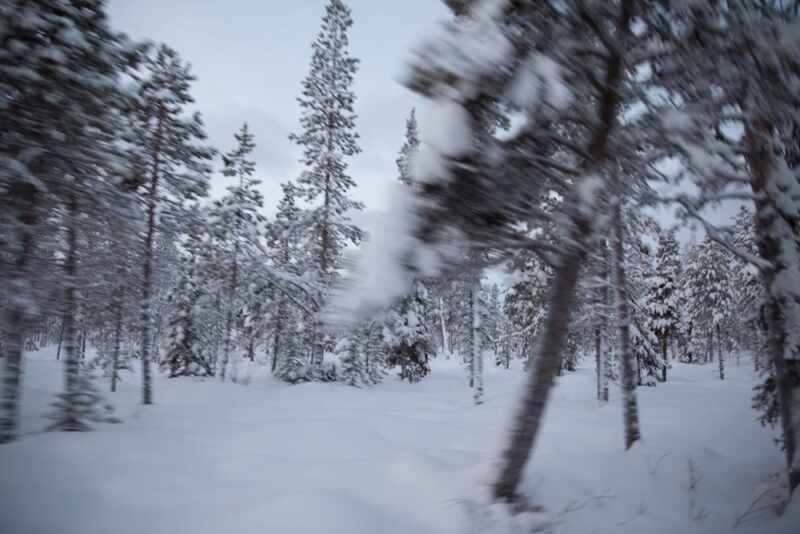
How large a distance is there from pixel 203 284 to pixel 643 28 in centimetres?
2416

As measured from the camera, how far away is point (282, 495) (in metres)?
4.48

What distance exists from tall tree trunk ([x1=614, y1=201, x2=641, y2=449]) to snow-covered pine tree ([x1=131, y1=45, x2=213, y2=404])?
11862mm

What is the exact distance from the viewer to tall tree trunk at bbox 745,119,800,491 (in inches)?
223

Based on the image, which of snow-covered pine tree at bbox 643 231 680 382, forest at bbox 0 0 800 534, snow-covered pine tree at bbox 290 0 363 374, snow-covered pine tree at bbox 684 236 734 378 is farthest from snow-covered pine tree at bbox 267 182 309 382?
snow-covered pine tree at bbox 684 236 734 378

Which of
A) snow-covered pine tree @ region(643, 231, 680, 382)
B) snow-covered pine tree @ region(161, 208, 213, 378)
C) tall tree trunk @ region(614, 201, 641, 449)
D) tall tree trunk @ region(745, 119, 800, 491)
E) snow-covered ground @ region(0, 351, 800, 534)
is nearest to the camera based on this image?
snow-covered ground @ region(0, 351, 800, 534)

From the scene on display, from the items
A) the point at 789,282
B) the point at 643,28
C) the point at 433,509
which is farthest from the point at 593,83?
the point at 433,509

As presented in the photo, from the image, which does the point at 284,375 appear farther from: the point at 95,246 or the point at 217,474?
the point at 217,474

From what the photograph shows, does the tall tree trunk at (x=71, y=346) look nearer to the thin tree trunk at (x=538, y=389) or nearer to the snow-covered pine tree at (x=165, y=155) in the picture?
the snow-covered pine tree at (x=165, y=155)

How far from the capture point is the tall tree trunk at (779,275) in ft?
18.6

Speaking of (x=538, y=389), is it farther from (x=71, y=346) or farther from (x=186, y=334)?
(x=186, y=334)

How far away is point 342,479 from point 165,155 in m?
13.7

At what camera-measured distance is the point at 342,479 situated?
5.07 m

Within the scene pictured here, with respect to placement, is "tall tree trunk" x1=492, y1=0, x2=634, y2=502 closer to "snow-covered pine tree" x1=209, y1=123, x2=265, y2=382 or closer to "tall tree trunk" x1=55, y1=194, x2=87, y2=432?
"tall tree trunk" x1=55, y1=194, x2=87, y2=432

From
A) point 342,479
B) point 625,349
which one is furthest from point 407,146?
point 342,479
